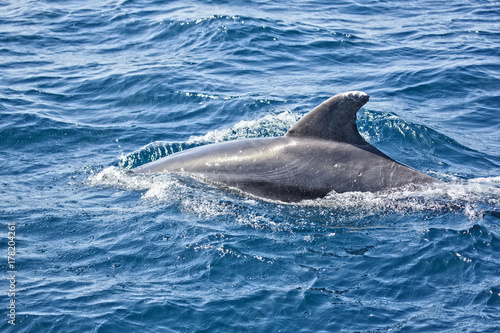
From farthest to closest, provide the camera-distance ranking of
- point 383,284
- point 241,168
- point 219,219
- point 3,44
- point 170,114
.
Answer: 1. point 3,44
2. point 170,114
3. point 241,168
4. point 219,219
5. point 383,284

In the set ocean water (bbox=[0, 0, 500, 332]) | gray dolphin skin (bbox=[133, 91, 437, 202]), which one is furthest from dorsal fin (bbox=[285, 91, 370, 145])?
ocean water (bbox=[0, 0, 500, 332])

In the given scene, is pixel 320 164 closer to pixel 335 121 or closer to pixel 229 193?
pixel 335 121

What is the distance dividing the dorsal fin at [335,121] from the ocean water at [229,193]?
1167 mm

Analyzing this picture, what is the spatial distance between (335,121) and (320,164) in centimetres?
84

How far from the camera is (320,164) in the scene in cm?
1014

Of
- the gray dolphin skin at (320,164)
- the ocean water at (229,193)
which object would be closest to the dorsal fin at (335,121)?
the gray dolphin skin at (320,164)

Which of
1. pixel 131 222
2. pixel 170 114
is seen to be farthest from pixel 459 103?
pixel 131 222

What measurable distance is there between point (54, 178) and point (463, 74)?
1340 centimetres

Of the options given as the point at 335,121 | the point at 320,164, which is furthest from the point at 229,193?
the point at 335,121

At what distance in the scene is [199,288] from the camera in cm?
779

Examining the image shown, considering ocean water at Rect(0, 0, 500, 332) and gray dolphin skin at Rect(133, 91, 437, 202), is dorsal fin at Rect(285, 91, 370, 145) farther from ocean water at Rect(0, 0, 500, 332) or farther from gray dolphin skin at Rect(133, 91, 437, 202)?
ocean water at Rect(0, 0, 500, 332)

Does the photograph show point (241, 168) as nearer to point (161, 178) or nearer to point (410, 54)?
point (161, 178)

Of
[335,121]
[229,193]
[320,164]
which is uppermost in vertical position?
[335,121]

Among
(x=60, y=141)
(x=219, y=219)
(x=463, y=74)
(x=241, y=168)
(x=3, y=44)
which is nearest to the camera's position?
(x=219, y=219)
